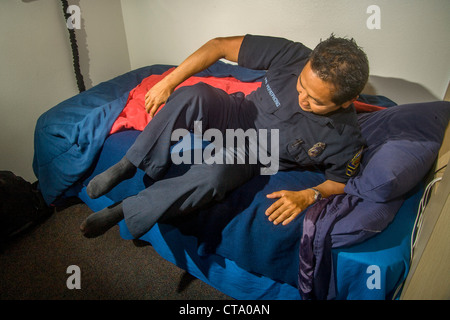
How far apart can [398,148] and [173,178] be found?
2.61 feet

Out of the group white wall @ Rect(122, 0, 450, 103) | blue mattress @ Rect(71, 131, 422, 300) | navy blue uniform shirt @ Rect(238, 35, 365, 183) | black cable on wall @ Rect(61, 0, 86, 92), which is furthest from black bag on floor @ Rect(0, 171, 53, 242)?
white wall @ Rect(122, 0, 450, 103)

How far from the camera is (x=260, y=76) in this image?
63.2 inches

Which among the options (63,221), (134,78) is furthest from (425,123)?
(63,221)

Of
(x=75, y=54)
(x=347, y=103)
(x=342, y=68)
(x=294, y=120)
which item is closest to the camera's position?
(x=342, y=68)

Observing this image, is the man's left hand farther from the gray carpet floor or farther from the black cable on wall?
the black cable on wall

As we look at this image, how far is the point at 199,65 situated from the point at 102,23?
1.13m

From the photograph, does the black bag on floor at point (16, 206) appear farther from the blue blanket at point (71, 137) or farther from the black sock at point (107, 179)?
the black sock at point (107, 179)

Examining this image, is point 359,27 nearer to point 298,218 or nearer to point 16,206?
point 298,218

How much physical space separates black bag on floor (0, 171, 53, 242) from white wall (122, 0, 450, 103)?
1.30 meters

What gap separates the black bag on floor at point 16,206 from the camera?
4.26 ft

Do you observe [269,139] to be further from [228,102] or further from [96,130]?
[96,130]

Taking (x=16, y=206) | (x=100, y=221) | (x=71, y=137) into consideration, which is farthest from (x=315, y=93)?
(x=16, y=206)

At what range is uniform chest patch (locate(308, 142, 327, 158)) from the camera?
3.49 ft

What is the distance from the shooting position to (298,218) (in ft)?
3.05
